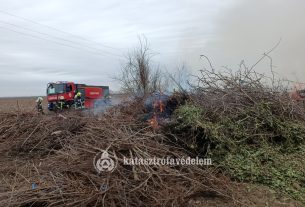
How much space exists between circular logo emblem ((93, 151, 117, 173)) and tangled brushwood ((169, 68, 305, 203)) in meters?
1.76

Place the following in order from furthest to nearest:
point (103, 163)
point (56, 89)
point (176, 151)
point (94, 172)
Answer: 1. point (56, 89)
2. point (176, 151)
3. point (103, 163)
4. point (94, 172)

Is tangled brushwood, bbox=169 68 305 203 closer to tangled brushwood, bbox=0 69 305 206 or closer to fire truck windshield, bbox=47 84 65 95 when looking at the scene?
tangled brushwood, bbox=0 69 305 206

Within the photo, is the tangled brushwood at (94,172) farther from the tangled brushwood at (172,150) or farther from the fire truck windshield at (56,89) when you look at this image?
the fire truck windshield at (56,89)

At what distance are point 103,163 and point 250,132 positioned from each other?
2934 mm

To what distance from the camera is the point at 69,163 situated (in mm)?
5312

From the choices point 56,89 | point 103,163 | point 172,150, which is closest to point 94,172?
point 103,163

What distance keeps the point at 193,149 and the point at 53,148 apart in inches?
115

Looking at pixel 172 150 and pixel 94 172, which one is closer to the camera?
pixel 94 172

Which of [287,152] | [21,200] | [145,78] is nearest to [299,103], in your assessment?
[287,152]

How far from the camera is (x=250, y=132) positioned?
6.33 metres

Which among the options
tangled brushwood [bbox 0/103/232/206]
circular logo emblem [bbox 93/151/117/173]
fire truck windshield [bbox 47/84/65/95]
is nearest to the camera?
tangled brushwood [bbox 0/103/232/206]

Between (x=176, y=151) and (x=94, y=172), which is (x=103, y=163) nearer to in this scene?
(x=94, y=172)

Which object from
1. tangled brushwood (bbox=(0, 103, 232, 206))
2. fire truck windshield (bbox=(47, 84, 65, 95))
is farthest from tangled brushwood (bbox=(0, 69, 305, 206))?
fire truck windshield (bbox=(47, 84, 65, 95))

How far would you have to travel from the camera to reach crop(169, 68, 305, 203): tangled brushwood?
5574mm
